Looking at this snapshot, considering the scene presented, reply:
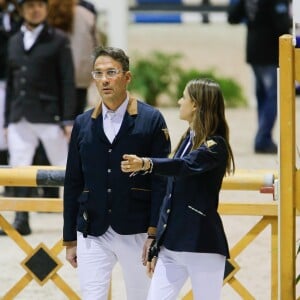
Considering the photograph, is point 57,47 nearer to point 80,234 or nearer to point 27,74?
point 27,74

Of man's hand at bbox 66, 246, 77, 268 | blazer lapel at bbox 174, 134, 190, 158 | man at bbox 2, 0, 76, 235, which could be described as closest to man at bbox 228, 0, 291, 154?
→ man at bbox 2, 0, 76, 235

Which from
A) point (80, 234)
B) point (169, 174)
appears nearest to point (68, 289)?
point (80, 234)

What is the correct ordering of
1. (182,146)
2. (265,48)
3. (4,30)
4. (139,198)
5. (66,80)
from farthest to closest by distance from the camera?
(265,48)
(4,30)
(66,80)
(139,198)
(182,146)

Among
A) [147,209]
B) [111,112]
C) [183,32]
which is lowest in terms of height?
[183,32]

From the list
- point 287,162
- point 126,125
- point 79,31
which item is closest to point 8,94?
point 79,31

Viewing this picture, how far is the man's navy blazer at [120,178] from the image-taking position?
237 inches

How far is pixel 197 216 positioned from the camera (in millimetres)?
5820

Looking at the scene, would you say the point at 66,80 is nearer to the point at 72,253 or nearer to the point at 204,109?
the point at 72,253

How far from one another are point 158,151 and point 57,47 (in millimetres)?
3859

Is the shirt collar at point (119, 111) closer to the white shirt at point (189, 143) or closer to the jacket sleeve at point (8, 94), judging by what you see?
the white shirt at point (189, 143)

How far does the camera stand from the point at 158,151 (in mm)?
6023

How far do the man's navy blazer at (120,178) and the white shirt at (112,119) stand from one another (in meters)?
0.02

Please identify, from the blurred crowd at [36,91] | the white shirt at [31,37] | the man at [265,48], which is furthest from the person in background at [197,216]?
the man at [265,48]

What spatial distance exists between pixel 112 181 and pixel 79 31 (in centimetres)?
522
